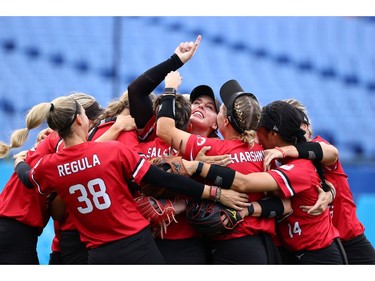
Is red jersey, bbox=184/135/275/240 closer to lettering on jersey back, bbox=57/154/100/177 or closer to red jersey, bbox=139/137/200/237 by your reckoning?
red jersey, bbox=139/137/200/237

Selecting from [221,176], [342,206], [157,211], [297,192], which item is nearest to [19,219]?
[157,211]

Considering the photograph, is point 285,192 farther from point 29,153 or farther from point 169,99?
point 29,153

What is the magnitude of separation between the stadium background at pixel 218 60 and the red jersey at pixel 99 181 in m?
6.21

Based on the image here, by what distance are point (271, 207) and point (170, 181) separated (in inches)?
22.1

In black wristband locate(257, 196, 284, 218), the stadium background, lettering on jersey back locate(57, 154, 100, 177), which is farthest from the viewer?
the stadium background

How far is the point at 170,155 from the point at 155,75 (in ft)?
1.40

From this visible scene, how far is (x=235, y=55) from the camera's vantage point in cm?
995

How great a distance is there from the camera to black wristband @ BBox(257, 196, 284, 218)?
325 centimetres

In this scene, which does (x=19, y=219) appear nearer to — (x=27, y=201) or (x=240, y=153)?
(x=27, y=201)

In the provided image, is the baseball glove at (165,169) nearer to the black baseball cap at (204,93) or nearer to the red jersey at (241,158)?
the red jersey at (241,158)

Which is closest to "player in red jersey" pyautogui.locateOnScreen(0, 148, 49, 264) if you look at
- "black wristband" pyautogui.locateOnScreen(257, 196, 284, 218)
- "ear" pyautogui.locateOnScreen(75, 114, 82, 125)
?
"ear" pyautogui.locateOnScreen(75, 114, 82, 125)

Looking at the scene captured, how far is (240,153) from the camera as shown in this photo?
325cm

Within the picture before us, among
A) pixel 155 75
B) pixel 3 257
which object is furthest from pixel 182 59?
pixel 3 257

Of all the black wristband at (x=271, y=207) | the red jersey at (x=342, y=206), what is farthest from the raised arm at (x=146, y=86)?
the red jersey at (x=342, y=206)
